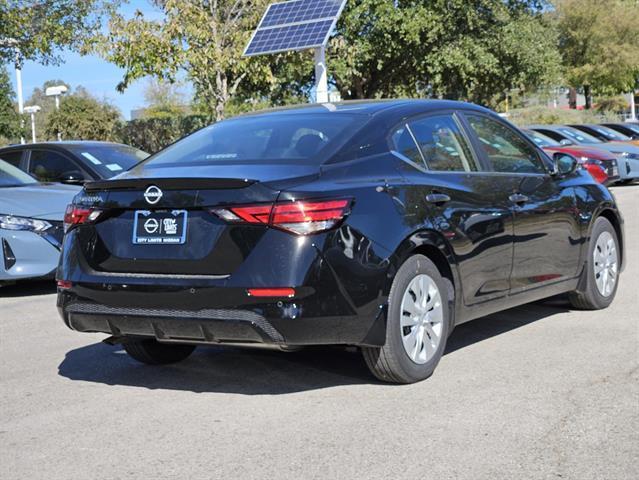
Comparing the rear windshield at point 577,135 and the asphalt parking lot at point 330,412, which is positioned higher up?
the rear windshield at point 577,135

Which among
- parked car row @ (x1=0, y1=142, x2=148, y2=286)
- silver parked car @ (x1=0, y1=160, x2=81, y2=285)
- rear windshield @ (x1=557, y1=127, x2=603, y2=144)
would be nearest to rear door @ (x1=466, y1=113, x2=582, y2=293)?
parked car row @ (x1=0, y1=142, x2=148, y2=286)

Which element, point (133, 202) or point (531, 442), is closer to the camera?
point (531, 442)

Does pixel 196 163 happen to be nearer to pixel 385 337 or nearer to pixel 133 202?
pixel 133 202

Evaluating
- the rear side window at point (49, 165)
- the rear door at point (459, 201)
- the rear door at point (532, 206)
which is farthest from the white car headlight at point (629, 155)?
the rear door at point (459, 201)

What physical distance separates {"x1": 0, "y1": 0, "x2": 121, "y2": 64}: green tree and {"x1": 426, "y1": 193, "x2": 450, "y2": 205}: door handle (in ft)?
47.0

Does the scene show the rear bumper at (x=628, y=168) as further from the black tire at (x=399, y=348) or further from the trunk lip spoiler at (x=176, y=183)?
the trunk lip spoiler at (x=176, y=183)

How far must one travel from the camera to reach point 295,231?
4.77 metres

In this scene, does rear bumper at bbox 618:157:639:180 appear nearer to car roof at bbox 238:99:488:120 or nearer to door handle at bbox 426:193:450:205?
car roof at bbox 238:99:488:120

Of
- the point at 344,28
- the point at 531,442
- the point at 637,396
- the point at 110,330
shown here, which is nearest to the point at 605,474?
the point at 531,442

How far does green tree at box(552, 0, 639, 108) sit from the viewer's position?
50.6m

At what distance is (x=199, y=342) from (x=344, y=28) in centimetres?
2797

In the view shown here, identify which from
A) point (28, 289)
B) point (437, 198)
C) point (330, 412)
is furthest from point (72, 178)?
point (330, 412)

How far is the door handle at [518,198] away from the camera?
627 centimetres

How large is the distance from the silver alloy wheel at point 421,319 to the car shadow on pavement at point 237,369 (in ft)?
1.11
